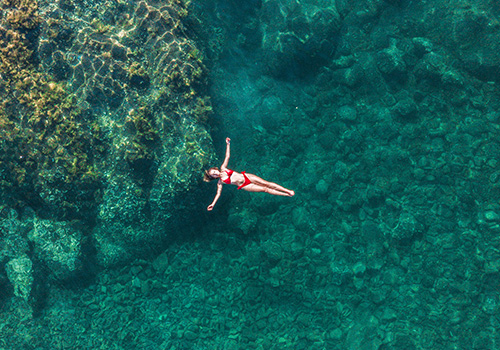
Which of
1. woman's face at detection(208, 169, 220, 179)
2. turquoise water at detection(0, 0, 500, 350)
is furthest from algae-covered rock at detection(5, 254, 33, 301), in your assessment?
woman's face at detection(208, 169, 220, 179)

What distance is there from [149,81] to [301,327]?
30.8 ft

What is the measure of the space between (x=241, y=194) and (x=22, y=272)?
7.82 metres

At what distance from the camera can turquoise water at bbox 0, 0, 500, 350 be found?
9.59 m

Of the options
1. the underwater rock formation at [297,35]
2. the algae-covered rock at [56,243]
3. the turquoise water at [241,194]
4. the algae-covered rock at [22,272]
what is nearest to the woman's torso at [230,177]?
the turquoise water at [241,194]

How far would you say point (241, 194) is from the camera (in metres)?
11.5

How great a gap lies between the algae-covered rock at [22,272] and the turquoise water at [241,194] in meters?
0.07

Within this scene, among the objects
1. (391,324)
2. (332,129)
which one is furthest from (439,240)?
(332,129)

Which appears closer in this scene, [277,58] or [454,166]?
[454,166]

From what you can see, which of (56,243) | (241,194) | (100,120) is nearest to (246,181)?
(241,194)

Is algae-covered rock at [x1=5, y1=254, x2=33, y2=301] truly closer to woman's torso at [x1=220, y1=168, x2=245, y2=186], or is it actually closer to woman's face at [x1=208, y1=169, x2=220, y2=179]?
woman's face at [x1=208, y1=169, x2=220, y2=179]

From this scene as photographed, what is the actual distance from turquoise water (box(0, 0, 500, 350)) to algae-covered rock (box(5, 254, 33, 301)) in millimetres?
71

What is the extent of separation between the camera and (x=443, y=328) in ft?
31.8

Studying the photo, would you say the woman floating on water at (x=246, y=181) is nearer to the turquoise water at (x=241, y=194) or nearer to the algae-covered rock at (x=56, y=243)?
the turquoise water at (x=241, y=194)

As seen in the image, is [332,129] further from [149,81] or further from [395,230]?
[149,81]
